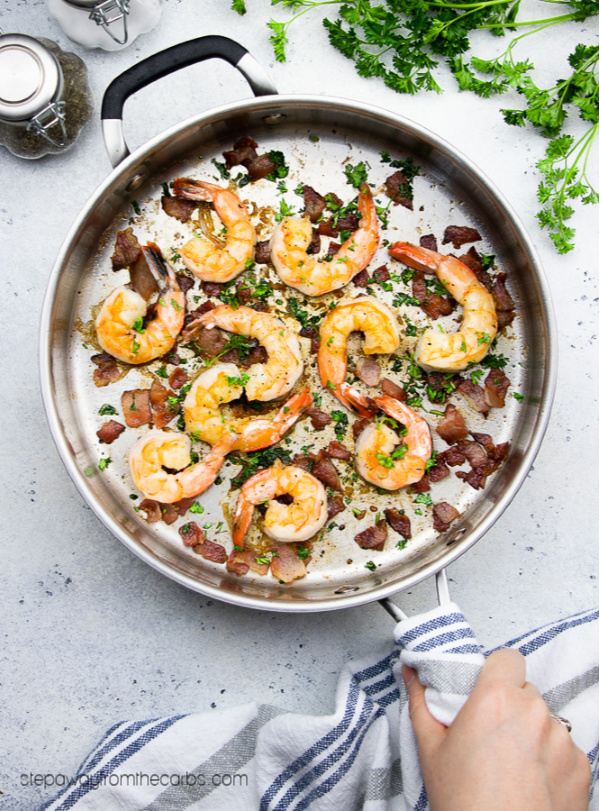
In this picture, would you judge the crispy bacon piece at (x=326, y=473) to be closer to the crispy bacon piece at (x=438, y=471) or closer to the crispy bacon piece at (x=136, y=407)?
the crispy bacon piece at (x=438, y=471)

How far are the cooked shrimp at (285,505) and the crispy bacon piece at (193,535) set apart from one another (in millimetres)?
185

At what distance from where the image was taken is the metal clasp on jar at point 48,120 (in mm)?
2719

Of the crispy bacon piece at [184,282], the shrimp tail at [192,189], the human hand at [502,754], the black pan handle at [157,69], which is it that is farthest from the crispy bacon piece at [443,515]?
the black pan handle at [157,69]

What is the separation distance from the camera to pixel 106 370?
3.02m

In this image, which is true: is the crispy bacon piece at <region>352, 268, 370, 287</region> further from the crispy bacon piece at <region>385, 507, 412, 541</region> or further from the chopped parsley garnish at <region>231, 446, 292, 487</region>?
the crispy bacon piece at <region>385, 507, 412, 541</region>

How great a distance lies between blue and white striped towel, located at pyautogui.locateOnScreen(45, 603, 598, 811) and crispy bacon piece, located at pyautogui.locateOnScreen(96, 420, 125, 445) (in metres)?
1.32

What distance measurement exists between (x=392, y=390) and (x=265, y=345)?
636 mm

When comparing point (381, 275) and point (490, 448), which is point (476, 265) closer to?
point (381, 275)

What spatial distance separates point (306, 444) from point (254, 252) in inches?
36.9

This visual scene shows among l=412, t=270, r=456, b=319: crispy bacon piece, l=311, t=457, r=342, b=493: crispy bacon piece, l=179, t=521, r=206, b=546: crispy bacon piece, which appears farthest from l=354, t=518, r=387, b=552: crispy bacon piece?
l=412, t=270, r=456, b=319: crispy bacon piece

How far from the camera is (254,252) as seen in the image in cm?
302

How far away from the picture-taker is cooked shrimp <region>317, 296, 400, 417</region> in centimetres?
287

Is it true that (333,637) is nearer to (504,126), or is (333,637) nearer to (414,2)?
(504,126)

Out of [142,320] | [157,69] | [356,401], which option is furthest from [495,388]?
[157,69]
